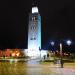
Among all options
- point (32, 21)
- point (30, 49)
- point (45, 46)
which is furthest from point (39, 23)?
point (45, 46)

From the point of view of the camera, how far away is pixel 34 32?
114 m

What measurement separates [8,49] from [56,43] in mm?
20021

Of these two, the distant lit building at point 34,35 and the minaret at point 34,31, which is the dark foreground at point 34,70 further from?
the minaret at point 34,31

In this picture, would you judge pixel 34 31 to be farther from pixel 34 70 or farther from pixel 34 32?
pixel 34 70

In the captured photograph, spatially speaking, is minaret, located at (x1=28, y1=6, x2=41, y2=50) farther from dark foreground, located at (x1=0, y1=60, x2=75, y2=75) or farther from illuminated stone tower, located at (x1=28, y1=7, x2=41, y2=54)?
dark foreground, located at (x1=0, y1=60, x2=75, y2=75)

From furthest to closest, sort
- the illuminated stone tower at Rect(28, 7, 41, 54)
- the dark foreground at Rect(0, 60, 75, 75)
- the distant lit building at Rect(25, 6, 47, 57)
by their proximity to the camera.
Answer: the illuminated stone tower at Rect(28, 7, 41, 54), the distant lit building at Rect(25, 6, 47, 57), the dark foreground at Rect(0, 60, 75, 75)

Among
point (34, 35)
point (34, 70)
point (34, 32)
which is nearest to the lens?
point (34, 70)

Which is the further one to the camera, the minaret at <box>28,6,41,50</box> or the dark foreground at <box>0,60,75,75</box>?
Result: the minaret at <box>28,6,41,50</box>

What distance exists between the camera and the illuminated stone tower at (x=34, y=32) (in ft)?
372

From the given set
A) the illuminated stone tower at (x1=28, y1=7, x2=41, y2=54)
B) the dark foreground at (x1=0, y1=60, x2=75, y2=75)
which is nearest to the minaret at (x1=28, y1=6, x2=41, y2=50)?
the illuminated stone tower at (x1=28, y1=7, x2=41, y2=54)

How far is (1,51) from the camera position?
124 meters

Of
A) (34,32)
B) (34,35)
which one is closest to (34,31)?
(34,32)

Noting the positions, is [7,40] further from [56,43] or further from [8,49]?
[56,43]

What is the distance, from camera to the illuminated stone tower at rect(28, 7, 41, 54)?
372 ft
